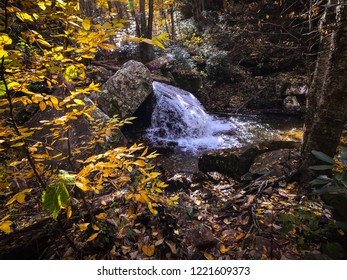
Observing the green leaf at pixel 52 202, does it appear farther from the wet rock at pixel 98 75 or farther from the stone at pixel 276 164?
the wet rock at pixel 98 75

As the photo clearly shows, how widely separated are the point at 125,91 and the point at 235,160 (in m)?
3.83

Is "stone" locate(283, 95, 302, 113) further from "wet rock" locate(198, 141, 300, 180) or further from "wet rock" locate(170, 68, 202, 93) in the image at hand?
"wet rock" locate(198, 141, 300, 180)

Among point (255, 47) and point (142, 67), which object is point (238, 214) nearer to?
point (142, 67)

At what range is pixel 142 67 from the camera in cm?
698

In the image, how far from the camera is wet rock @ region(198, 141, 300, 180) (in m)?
4.35

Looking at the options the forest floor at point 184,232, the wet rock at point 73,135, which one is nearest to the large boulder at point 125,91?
the wet rock at point 73,135

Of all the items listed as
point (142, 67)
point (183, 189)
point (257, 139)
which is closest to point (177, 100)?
point (142, 67)

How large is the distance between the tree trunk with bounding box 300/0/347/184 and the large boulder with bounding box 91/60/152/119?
472cm

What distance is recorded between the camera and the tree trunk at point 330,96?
2408mm

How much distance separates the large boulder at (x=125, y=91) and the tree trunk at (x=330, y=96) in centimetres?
472

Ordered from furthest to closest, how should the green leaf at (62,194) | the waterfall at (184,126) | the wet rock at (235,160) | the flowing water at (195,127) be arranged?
1. the waterfall at (184,126)
2. the flowing water at (195,127)
3. the wet rock at (235,160)
4. the green leaf at (62,194)

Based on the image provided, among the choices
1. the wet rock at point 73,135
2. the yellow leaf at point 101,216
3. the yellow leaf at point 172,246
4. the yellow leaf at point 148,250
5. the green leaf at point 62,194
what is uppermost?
the green leaf at point 62,194

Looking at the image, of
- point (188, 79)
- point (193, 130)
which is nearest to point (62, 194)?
point (193, 130)

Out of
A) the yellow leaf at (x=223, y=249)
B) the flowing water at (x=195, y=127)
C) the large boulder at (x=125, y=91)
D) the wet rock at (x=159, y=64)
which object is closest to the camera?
the yellow leaf at (x=223, y=249)
